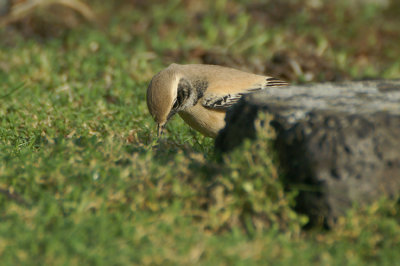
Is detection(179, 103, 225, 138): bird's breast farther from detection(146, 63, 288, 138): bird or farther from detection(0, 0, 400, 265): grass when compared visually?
detection(0, 0, 400, 265): grass

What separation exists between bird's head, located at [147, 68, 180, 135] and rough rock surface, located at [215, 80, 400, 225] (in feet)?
5.26

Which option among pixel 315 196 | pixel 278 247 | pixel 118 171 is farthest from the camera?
pixel 118 171

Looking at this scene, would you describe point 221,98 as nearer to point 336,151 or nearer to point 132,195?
point 132,195

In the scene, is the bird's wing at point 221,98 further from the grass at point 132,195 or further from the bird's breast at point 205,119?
the grass at point 132,195

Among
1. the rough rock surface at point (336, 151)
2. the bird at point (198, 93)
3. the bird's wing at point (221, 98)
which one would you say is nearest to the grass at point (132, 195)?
the rough rock surface at point (336, 151)

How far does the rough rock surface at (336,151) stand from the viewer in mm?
4230

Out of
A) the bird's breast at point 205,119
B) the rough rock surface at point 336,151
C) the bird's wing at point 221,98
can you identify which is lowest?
the bird's breast at point 205,119

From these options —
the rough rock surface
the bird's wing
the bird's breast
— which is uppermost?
the rough rock surface

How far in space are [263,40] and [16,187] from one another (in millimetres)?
6432

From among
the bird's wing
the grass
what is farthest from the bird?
the grass

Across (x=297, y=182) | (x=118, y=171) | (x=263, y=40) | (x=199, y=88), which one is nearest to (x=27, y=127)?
(x=199, y=88)

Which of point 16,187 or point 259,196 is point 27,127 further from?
point 259,196

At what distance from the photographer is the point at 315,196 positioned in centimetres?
431

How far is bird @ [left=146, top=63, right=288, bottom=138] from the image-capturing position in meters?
6.11
